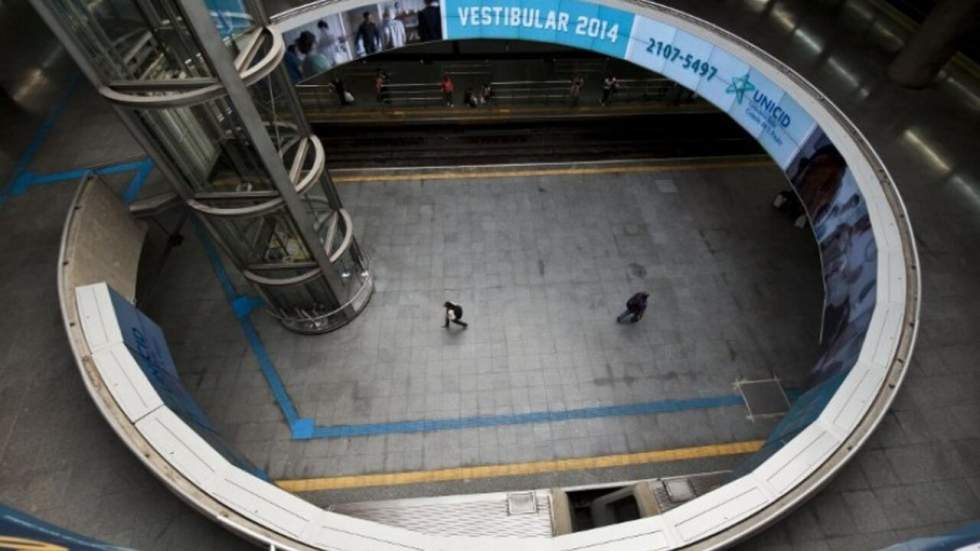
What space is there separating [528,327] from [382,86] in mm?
14185

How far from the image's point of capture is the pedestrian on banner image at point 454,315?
14.0m

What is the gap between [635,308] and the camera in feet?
46.8

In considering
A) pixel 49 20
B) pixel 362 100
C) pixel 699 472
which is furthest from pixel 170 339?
pixel 699 472

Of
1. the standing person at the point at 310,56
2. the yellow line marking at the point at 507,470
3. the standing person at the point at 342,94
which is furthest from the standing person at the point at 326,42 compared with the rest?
the yellow line marking at the point at 507,470

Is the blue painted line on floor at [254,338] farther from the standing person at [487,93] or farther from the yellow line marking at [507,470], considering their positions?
the standing person at [487,93]

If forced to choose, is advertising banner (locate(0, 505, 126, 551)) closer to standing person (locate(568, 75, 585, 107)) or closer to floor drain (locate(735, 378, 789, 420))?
floor drain (locate(735, 378, 789, 420))

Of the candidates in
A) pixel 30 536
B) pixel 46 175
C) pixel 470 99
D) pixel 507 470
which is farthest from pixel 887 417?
pixel 46 175

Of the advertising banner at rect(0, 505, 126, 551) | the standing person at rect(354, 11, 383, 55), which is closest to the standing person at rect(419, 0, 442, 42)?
the standing person at rect(354, 11, 383, 55)

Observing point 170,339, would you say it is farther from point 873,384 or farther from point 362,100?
point 873,384

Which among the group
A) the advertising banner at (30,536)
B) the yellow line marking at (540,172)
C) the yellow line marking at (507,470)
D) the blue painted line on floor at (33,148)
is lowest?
the yellow line marking at (507,470)

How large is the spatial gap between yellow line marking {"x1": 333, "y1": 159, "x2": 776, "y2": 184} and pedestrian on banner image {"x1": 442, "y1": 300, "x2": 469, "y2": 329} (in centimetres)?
710

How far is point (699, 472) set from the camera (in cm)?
1224

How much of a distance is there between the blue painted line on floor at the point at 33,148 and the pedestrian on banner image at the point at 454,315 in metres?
11.5

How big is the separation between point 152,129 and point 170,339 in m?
8.23
